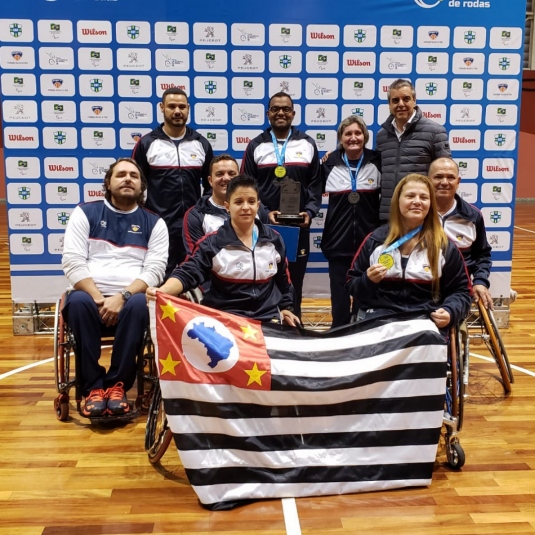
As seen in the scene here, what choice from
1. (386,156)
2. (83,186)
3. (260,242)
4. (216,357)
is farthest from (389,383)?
(83,186)

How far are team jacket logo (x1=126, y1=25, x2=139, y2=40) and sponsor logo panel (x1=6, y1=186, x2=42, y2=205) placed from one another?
1.35 m

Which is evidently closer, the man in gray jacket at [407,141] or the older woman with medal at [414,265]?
the older woman with medal at [414,265]

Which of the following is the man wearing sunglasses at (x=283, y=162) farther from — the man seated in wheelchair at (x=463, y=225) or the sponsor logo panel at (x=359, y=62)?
the man seated in wheelchair at (x=463, y=225)

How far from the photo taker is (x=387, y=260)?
121 inches

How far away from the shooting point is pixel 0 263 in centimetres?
812

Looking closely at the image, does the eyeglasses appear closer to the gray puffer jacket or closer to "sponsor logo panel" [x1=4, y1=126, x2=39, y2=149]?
the gray puffer jacket

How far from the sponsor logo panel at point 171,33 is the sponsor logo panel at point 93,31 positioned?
0.36 m

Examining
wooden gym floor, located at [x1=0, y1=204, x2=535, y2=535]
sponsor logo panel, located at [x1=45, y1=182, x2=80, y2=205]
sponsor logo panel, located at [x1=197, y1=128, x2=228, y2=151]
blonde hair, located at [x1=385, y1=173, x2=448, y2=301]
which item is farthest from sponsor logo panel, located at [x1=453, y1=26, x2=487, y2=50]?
sponsor logo panel, located at [x1=45, y1=182, x2=80, y2=205]

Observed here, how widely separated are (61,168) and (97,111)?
531mm

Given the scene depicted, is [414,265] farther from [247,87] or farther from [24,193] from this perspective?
[24,193]

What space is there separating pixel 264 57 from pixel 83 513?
357 centimetres

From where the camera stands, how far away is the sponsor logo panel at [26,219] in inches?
196

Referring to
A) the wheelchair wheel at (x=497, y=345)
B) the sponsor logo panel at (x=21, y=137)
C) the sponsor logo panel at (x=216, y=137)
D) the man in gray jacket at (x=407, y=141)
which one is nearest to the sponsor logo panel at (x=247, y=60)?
the sponsor logo panel at (x=216, y=137)

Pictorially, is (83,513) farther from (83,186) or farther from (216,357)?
(83,186)
